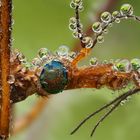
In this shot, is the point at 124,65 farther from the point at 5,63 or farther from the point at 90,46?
the point at 5,63

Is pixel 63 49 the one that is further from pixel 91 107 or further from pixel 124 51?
pixel 124 51

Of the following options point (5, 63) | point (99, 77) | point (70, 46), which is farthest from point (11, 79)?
point (70, 46)

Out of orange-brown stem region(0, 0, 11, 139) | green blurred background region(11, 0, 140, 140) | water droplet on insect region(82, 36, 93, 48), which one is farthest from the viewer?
green blurred background region(11, 0, 140, 140)

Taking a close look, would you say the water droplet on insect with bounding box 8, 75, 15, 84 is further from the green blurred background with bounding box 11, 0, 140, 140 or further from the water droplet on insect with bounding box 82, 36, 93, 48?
the green blurred background with bounding box 11, 0, 140, 140

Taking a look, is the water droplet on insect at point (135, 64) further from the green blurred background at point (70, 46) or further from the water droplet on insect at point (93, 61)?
the green blurred background at point (70, 46)

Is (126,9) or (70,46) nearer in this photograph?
(126,9)

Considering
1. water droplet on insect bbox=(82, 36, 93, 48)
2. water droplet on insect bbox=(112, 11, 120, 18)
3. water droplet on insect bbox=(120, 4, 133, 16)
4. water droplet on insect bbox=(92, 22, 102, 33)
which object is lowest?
water droplet on insect bbox=(82, 36, 93, 48)

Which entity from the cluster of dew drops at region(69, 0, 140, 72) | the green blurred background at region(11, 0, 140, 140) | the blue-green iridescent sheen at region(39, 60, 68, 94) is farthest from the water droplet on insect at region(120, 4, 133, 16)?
the green blurred background at region(11, 0, 140, 140)
